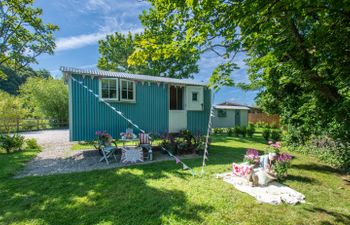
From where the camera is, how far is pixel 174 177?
5.04 m

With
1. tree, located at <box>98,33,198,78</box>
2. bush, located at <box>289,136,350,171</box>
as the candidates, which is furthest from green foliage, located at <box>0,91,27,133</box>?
bush, located at <box>289,136,350,171</box>

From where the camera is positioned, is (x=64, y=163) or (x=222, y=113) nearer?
(x=64, y=163)

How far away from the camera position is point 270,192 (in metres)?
4.19

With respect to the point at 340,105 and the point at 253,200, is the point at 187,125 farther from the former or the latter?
the point at 340,105

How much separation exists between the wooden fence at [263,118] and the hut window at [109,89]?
59.6 ft

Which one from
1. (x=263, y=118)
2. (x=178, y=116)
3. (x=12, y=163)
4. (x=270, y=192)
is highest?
(x=178, y=116)

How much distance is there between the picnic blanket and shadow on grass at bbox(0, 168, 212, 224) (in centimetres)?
132

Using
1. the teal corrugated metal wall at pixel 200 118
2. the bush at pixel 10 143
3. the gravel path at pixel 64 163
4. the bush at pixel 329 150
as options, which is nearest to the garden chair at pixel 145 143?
the gravel path at pixel 64 163

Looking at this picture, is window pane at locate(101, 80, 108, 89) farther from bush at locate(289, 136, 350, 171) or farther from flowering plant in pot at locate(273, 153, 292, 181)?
bush at locate(289, 136, 350, 171)

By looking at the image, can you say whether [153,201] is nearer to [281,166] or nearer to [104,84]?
[281,166]

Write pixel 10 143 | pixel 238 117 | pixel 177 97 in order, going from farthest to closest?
1. pixel 238 117
2. pixel 177 97
3. pixel 10 143

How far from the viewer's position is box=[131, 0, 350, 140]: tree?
238 cm

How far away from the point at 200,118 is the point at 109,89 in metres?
4.86

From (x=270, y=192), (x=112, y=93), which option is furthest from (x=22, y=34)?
(x=270, y=192)
